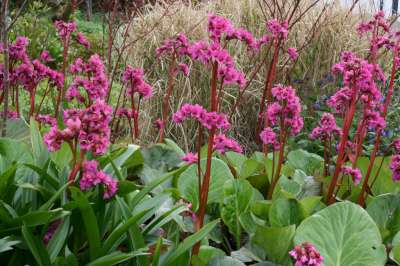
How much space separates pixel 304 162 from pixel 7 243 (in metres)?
1.43

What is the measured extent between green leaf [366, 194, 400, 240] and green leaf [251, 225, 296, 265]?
1.20 feet

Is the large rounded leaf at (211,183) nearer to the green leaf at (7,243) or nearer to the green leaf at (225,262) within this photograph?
the green leaf at (225,262)

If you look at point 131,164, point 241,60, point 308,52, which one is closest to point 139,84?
point 131,164

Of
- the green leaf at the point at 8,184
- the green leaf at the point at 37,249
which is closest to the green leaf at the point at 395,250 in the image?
the green leaf at the point at 37,249

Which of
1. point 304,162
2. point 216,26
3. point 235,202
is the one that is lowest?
point 304,162

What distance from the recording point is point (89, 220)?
1548 millimetres

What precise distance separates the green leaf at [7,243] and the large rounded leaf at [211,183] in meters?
0.61

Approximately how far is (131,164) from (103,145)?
742 mm

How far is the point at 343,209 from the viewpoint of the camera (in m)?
1.73

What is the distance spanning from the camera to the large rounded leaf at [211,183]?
2002 mm

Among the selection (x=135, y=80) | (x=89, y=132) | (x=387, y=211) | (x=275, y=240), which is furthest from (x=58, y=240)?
(x=387, y=211)

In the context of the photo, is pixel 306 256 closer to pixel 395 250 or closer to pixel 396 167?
pixel 395 250

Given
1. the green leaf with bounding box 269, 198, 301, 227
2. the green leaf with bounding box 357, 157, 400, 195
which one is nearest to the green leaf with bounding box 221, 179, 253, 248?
the green leaf with bounding box 269, 198, 301, 227

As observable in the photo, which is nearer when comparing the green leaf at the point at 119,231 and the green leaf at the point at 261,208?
the green leaf at the point at 119,231
